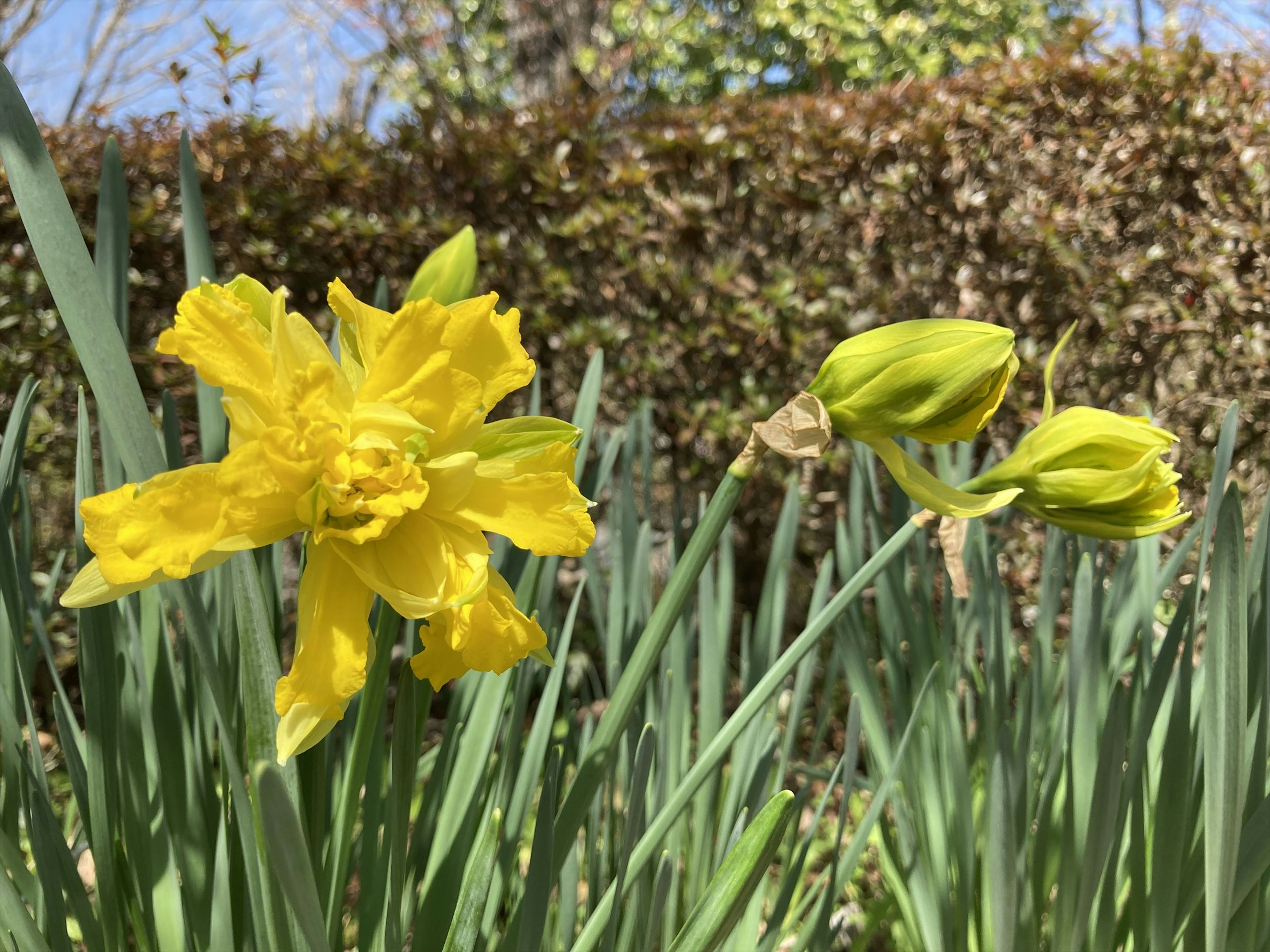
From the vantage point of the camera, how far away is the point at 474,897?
0.53 metres

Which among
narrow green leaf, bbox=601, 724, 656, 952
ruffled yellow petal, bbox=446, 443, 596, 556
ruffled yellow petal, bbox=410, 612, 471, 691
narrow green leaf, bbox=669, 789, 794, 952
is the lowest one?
narrow green leaf, bbox=669, 789, 794, 952

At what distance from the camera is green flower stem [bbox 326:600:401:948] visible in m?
0.45

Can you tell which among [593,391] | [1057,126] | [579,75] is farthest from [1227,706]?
[579,75]

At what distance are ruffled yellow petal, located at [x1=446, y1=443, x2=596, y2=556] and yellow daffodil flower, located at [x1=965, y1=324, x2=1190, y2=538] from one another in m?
0.30

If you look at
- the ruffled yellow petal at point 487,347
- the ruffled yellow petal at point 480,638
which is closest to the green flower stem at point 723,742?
the ruffled yellow petal at point 480,638

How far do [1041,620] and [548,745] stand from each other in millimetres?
575

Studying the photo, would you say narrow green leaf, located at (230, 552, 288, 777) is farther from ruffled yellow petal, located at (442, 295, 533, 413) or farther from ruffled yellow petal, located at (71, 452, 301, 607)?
ruffled yellow petal, located at (442, 295, 533, 413)

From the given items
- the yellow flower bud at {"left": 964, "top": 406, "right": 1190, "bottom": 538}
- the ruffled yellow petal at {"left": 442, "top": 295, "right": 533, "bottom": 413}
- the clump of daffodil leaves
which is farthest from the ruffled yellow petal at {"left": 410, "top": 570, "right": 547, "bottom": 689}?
the yellow flower bud at {"left": 964, "top": 406, "right": 1190, "bottom": 538}

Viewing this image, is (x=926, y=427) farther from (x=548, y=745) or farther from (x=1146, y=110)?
(x=1146, y=110)

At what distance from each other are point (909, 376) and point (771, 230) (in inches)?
83.4

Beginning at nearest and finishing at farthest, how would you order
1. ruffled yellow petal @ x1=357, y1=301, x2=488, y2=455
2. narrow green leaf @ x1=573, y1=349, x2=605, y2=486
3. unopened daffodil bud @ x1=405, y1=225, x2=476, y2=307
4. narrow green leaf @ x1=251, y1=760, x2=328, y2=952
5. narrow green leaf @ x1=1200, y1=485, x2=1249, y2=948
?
narrow green leaf @ x1=251, y1=760, x2=328, y2=952, ruffled yellow petal @ x1=357, y1=301, x2=488, y2=455, narrow green leaf @ x1=1200, y1=485, x2=1249, y2=948, unopened daffodil bud @ x1=405, y1=225, x2=476, y2=307, narrow green leaf @ x1=573, y1=349, x2=605, y2=486

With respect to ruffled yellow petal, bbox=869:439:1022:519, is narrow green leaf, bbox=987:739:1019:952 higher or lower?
lower

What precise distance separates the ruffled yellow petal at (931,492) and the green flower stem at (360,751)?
0.96 ft

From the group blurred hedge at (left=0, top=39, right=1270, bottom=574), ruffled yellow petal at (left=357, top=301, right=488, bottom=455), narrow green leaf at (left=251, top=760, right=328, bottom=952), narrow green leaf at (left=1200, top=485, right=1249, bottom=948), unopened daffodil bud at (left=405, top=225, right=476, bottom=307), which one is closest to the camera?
narrow green leaf at (left=251, top=760, right=328, bottom=952)
